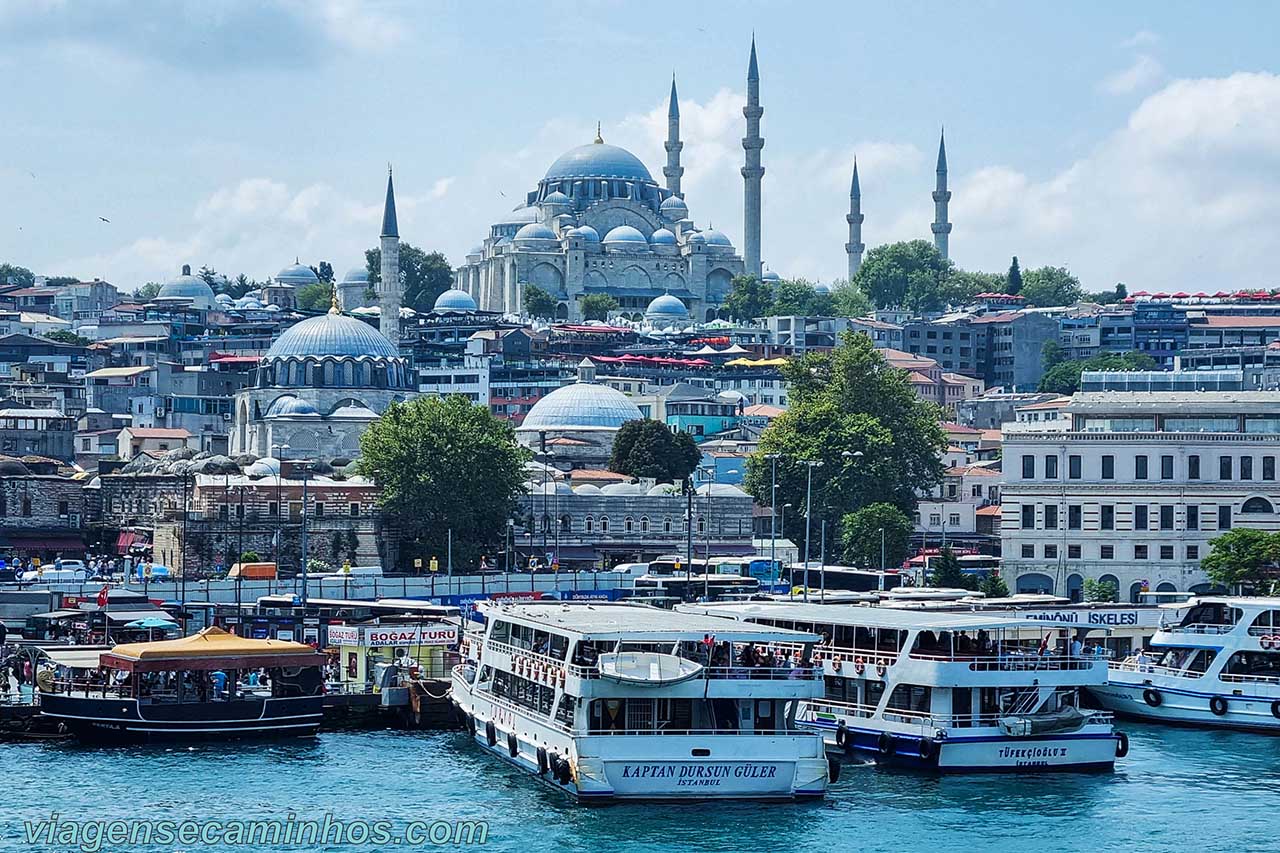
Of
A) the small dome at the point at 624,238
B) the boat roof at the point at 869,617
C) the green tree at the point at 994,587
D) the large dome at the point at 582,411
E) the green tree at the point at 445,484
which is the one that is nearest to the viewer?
the boat roof at the point at 869,617

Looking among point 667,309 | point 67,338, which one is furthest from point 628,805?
point 667,309

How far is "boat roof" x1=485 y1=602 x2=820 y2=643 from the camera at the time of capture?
34750mm

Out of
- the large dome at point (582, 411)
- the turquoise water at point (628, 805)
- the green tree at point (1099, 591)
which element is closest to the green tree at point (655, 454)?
the large dome at point (582, 411)

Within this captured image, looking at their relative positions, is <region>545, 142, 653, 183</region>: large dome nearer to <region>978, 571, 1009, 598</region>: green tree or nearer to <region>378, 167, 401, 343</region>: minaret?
<region>378, 167, 401, 343</region>: minaret

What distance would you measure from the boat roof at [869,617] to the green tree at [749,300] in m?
100

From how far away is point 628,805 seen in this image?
33.7m

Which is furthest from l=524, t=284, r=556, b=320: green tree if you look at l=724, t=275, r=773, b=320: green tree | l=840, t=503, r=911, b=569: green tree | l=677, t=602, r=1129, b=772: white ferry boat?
l=677, t=602, r=1129, b=772: white ferry boat

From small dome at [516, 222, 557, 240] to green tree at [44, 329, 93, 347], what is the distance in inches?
1114

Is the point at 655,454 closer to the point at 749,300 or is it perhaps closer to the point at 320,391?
the point at 320,391

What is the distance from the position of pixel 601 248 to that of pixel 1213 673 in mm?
107275

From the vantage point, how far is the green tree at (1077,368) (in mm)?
120688

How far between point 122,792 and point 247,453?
58.3m

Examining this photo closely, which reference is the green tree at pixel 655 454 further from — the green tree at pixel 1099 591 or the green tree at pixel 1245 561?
the green tree at pixel 1245 561

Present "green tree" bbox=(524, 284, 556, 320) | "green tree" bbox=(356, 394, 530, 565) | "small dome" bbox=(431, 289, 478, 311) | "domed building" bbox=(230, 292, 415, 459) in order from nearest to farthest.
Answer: "green tree" bbox=(356, 394, 530, 565), "domed building" bbox=(230, 292, 415, 459), "small dome" bbox=(431, 289, 478, 311), "green tree" bbox=(524, 284, 556, 320)
